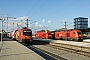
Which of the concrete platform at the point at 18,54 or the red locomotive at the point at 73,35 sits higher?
the red locomotive at the point at 73,35

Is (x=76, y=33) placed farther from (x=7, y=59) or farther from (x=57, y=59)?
(x=7, y=59)

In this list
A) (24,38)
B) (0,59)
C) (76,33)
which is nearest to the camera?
(0,59)

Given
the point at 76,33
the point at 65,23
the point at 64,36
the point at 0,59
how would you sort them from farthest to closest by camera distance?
the point at 65,23 → the point at 64,36 → the point at 76,33 → the point at 0,59

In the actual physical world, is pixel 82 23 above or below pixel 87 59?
above

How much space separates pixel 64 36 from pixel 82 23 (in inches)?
3790

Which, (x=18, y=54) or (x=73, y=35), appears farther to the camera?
(x=73, y=35)

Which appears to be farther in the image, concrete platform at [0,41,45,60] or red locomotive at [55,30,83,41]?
red locomotive at [55,30,83,41]

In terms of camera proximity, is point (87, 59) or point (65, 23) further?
point (65, 23)

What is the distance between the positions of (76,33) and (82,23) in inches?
4124

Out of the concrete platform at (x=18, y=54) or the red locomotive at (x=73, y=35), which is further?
the red locomotive at (x=73, y=35)

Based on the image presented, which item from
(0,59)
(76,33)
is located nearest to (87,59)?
(0,59)

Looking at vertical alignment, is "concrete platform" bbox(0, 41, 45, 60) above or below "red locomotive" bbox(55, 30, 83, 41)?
below

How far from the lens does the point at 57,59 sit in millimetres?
17531

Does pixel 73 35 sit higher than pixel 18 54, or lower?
higher
